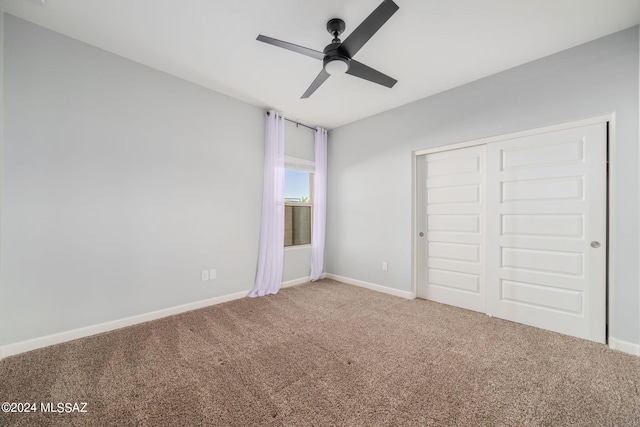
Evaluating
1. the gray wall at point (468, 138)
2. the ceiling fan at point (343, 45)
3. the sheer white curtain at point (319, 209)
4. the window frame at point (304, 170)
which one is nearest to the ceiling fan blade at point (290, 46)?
the ceiling fan at point (343, 45)

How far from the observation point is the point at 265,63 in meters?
2.62

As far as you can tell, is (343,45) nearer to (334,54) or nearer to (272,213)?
(334,54)

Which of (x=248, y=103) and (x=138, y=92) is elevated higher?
(x=248, y=103)

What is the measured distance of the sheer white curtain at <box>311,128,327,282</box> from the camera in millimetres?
4410

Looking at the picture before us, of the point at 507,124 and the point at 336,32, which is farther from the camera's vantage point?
the point at 507,124

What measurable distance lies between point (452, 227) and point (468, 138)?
1114 mm

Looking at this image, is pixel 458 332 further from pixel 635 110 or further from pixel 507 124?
pixel 635 110

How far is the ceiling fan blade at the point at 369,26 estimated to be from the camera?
5.06 feet

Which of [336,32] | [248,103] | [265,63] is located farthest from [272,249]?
[336,32]

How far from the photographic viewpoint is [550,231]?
8.30 ft

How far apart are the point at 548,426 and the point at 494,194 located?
2153mm

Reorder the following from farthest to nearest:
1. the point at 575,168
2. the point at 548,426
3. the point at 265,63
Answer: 1. the point at 265,63
2. the point at 575,168
3. the point at 548,426

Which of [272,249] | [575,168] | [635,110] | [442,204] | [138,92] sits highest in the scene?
[138,92]

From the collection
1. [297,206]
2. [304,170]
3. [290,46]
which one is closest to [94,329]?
[297,206]
